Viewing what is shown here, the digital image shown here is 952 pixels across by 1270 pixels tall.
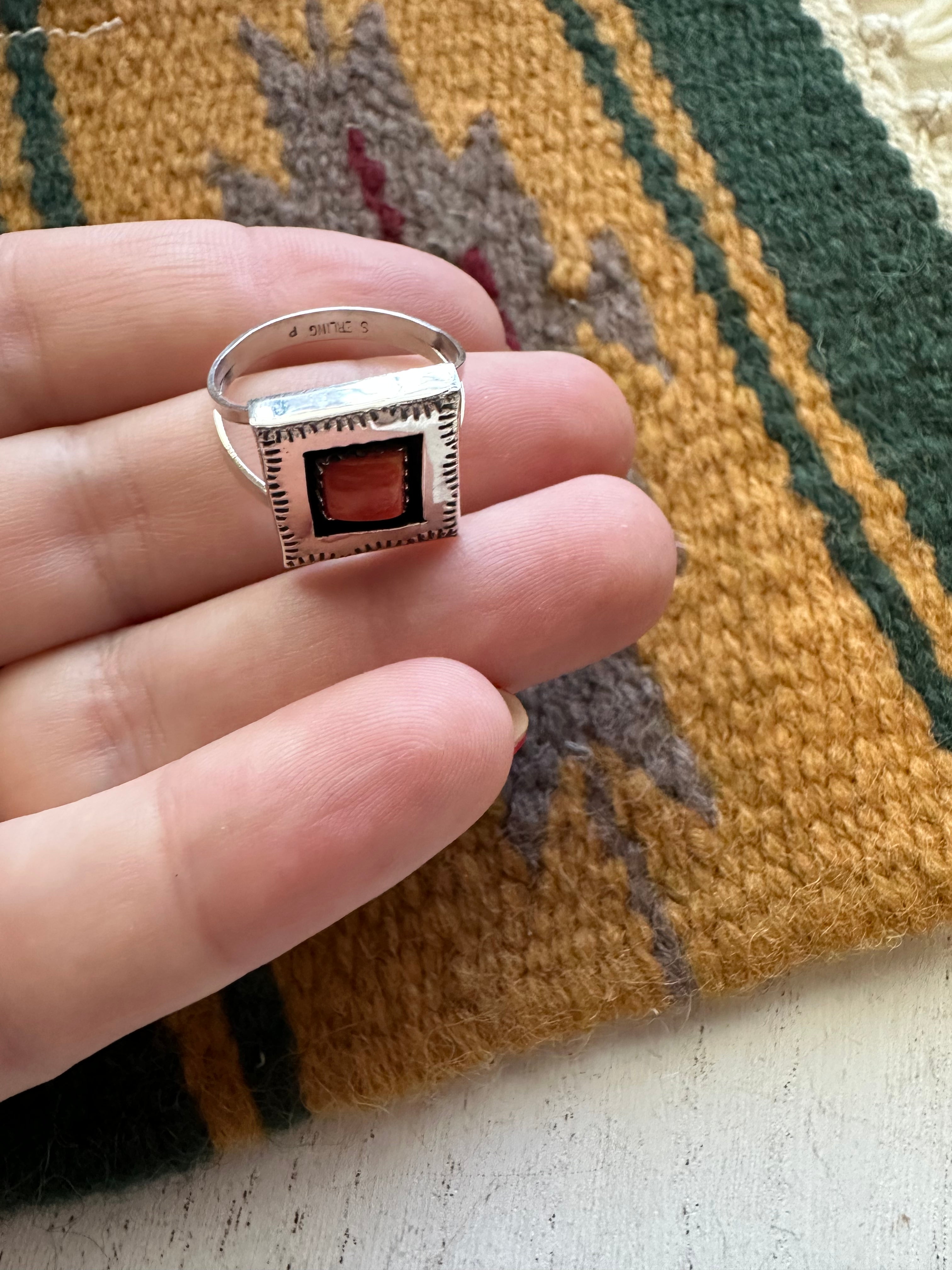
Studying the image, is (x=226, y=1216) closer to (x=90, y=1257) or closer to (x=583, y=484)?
(x=90, y=1257)

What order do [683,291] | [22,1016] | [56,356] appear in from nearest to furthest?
[22,1016] → [56,356] → [683,291]

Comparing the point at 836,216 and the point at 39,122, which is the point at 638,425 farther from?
the point at 39,122

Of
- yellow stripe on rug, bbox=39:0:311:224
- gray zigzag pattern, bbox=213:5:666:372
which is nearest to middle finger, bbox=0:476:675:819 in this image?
gray zigzag pattern, bbox=213:5:666:372

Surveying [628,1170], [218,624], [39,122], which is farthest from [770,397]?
[39,122]

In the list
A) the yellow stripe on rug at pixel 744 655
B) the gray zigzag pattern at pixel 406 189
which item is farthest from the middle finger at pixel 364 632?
the gray zigzag pattern at pixel 406 189

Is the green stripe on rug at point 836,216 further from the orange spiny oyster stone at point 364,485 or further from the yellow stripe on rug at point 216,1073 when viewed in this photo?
the yellow stripe on rug at point 216,1073

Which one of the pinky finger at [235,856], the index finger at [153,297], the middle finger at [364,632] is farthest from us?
the index finger at [153,297]

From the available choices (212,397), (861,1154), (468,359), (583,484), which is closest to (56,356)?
(212,397)
